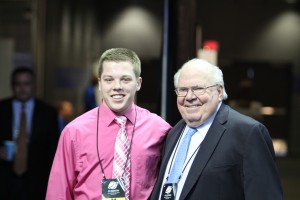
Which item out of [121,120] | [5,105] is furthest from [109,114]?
[5,105]

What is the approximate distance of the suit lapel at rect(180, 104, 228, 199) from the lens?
9.75 ft

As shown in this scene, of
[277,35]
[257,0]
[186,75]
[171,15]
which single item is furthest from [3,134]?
[277,35]

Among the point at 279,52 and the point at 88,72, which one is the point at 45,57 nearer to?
the point at 88,72

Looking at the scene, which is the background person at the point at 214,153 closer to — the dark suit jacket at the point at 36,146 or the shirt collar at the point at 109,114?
the shirt collar at the point at 109,114

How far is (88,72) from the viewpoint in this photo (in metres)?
8.48

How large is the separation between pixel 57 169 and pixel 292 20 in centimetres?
768

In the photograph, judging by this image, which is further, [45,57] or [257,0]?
[257,0]

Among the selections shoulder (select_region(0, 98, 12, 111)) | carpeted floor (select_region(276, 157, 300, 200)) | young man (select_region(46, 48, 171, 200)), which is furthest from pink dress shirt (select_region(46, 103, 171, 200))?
carpeted floor (select_region(276, 157, 300, 200))

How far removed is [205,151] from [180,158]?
0.48 ft

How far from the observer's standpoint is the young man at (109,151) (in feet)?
10.5

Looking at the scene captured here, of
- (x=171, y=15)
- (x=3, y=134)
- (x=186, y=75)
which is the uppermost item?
(x=171, y=15)

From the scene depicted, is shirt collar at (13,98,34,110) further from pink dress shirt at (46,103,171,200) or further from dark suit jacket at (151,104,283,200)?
dark suit jacket at (151,104,283,200)

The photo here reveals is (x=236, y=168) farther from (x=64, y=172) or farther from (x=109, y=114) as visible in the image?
(x=64, y=172)

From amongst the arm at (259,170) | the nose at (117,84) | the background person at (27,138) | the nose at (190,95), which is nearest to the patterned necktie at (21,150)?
the background person at (27,138)
